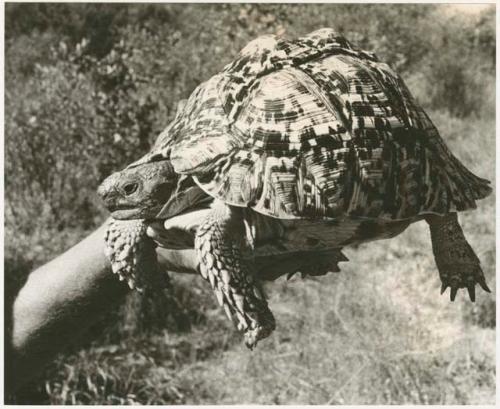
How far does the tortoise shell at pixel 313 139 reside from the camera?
1.35m

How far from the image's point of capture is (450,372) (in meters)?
4.23

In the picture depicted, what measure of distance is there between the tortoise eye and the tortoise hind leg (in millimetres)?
617

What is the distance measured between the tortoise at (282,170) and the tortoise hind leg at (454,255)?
98 mm

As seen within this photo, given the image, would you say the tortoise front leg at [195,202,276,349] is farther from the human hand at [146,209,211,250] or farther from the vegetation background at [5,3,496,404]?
the vegetation background at [5,3,496,404]

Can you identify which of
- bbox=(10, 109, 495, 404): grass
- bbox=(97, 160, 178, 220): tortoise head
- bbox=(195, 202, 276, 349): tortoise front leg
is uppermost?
bbox=(97, 160, 178, 220): tortoise head

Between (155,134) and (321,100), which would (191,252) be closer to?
(321,100)

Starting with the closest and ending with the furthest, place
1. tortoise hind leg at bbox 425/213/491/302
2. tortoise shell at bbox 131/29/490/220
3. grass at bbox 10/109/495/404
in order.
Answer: tortoise shell at bbox 131/29/490/220 < tortoise hind leg at bbox 425/213/491/302 < grass at bbox 10/109/495/404

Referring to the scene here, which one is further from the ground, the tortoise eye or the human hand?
the tortoise eye

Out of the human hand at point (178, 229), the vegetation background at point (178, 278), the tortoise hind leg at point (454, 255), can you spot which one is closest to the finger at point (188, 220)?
the human hand at point (178, 229)

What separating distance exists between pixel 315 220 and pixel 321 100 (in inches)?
8.6

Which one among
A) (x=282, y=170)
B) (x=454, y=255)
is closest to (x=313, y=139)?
(x=282, y=170)

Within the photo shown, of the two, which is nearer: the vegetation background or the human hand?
the human hand

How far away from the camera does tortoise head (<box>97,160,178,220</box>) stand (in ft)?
4.71

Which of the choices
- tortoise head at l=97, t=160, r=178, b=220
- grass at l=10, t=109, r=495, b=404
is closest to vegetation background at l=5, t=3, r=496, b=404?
grass at l=10, t=109, r=495, b=404
